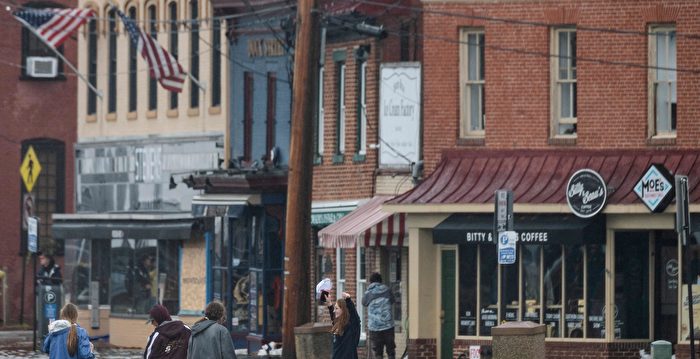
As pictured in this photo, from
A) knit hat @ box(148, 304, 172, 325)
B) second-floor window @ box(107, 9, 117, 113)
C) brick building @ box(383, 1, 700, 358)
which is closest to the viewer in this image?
knit hat @ box(148, 304, 172, 325)

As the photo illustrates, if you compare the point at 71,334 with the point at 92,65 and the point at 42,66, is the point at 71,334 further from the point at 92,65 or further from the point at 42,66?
the point at 42,66

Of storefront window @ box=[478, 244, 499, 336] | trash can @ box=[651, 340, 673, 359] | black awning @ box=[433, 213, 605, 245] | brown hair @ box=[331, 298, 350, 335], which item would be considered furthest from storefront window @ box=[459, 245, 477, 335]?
brown hair @ box=[331, 298, 350, 335]

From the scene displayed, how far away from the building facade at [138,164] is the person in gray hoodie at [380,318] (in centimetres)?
1000

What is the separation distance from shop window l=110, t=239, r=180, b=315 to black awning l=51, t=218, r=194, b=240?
0.43m

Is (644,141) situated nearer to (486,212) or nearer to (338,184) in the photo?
(486,212)

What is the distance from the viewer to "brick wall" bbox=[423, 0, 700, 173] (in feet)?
108

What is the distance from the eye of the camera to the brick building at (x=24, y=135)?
2044 inches

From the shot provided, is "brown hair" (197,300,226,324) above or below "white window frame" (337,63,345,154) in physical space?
below

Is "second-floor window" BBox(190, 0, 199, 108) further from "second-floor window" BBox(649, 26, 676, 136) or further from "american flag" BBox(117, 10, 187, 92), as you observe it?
"second-floor window" BBox(649, 26, 676, 136)

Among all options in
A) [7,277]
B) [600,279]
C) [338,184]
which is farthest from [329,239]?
[7,277]

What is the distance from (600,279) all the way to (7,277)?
77.3ft

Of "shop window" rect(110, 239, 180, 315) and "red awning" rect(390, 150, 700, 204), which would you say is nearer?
"red awning" rect(390, 150, 700, 204)

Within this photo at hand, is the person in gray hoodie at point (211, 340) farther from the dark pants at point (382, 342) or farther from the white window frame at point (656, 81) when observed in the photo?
the white window frame at point (656, 81)

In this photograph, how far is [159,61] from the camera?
41281 mm
